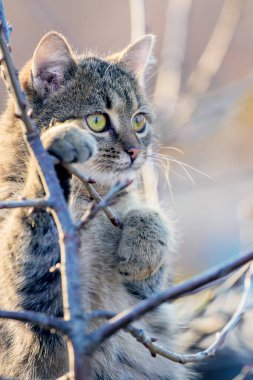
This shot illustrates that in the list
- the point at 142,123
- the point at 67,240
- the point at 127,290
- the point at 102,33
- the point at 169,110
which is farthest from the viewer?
the point at 102,33

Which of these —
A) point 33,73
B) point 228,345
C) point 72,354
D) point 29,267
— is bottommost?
point 228,345

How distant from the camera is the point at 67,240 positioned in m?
1.12

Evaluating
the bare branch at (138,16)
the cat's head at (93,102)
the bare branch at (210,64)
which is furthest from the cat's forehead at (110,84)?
the bare branch at (210,64)

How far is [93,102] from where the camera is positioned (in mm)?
2574

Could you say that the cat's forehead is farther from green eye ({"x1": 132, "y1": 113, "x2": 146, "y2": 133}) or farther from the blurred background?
the blurred background

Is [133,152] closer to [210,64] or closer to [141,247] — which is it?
A: [141,247]

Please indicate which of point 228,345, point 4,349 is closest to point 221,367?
point 228,345

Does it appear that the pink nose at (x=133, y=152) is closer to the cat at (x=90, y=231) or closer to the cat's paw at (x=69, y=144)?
the cat at (x=90, y=231)

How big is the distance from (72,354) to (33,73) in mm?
1730

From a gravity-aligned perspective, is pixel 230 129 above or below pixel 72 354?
below

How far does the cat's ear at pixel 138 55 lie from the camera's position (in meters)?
2.99

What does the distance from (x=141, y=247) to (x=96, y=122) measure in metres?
0.52

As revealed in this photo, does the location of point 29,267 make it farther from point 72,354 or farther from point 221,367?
point 221,367

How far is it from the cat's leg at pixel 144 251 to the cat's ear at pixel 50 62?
58cm
